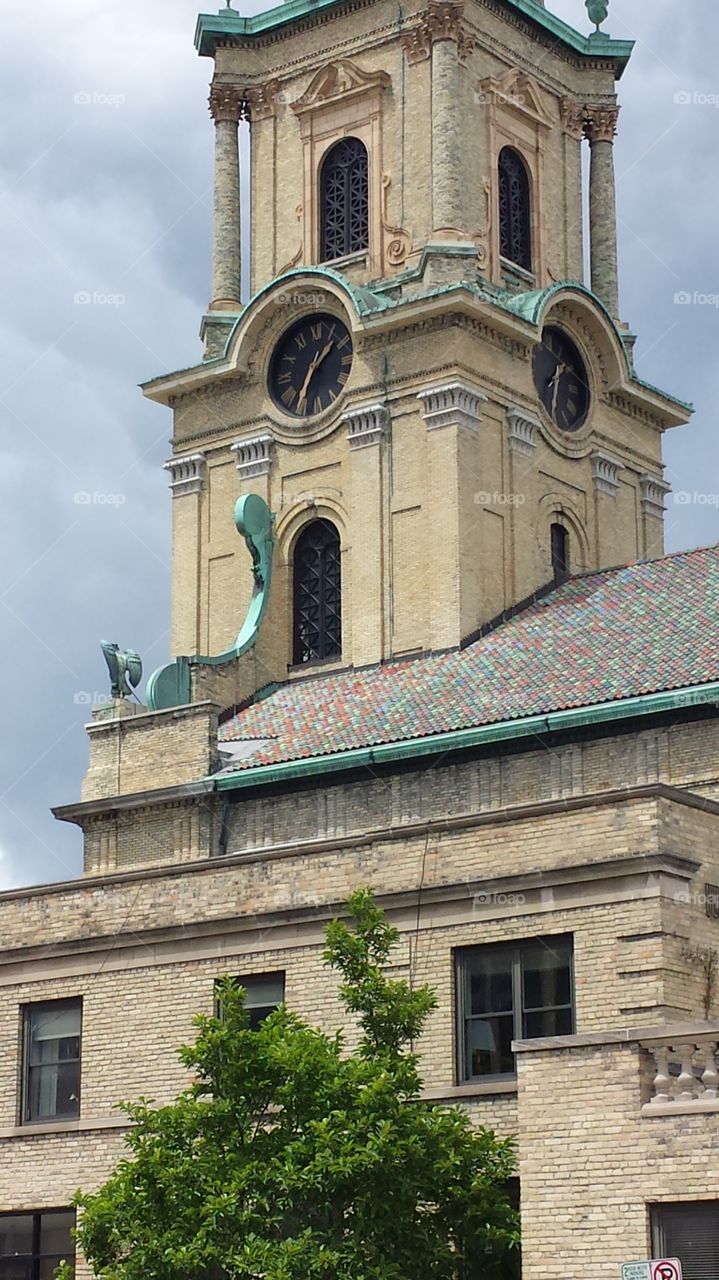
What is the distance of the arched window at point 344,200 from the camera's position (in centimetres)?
4872

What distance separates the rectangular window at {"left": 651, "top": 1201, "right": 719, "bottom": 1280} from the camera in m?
22.6

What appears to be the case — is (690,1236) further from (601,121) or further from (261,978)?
(601,121)

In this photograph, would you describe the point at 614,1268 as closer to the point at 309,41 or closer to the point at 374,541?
the point at 374,541

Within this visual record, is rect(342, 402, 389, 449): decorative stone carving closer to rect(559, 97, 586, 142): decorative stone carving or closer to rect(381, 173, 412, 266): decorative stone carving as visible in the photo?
rect(381, 173, 412, 266): decorative stone carving

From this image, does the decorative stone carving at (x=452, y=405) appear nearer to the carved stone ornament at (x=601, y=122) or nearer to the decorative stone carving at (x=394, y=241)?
the decorative stone carving at (x=394, y=241)

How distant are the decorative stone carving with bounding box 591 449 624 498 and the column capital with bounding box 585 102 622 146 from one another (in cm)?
781

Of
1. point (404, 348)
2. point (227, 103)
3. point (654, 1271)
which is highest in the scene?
point (227, 103)

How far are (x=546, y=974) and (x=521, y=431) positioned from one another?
20.5 metres

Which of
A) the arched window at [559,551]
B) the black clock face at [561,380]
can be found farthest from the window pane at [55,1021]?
the black clock face at [561,380]

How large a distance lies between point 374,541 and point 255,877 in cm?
1590

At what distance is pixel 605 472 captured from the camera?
48.4m

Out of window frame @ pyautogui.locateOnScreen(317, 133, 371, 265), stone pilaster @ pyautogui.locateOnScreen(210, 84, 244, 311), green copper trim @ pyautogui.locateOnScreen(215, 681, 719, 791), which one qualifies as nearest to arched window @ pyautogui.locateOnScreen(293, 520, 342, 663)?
window frame @ pyautogui.locateOnScreen(317, 133, 371, 265)

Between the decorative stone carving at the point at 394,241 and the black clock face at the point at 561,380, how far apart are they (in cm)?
319

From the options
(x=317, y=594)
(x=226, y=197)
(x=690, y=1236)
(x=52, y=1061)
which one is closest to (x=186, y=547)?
(x=317, y=594)
